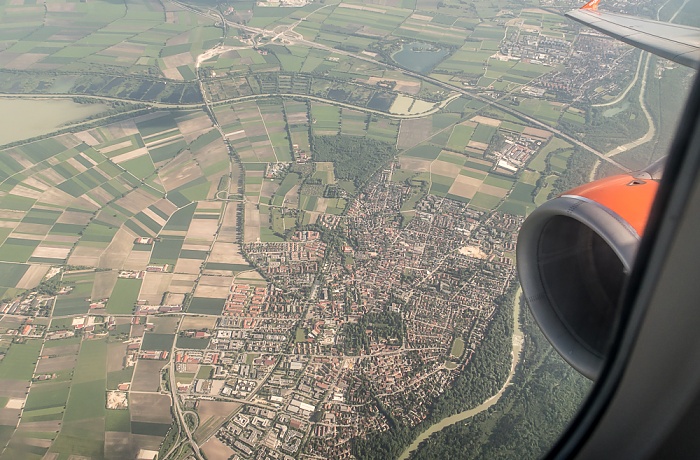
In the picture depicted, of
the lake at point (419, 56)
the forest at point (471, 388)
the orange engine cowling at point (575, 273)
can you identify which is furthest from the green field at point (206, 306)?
the lake at point (419, 56)

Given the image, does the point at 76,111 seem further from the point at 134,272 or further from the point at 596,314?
the point at 596,314

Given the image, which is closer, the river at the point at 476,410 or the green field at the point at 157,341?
the river at the point at 476,410

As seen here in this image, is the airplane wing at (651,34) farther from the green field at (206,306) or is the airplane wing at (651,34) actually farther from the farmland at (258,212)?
the green field at (206,306)

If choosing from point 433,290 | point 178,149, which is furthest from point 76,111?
point 433,290

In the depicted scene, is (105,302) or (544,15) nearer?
(105,302)

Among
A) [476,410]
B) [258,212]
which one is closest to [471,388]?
[476,410]
